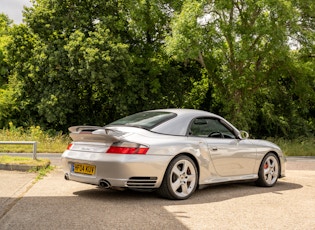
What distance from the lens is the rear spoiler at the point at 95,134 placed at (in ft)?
20.5

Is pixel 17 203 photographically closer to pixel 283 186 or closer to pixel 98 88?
pixel 283 186

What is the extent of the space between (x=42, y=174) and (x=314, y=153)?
15.1 meters

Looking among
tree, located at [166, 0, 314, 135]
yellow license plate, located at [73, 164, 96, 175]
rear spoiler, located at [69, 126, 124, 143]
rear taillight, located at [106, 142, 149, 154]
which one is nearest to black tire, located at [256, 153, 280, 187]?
rear taillight, located at [106, 142, 149, 154]

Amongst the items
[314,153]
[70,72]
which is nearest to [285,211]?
[314,153]

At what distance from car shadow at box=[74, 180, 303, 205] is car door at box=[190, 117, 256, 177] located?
333 mm

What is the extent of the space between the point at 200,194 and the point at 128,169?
1.66 metres

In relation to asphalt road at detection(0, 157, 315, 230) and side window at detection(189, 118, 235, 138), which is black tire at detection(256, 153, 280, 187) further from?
side window at detection(189, 118, 235, 138)

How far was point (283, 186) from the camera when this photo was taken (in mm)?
8344

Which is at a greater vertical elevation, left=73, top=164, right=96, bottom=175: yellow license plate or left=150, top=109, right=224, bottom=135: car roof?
left=150, top=109, right=224, bottom=135: car roof

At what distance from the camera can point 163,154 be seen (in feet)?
20.6

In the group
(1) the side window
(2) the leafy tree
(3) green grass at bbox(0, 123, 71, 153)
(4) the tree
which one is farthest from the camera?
(2) the leafy tree

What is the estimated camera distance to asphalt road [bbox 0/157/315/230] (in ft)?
16.2

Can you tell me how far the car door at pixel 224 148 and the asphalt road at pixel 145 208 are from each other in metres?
0.41

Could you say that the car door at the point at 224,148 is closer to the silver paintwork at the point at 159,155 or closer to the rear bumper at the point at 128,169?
the silver paintwork at the point at 159,155
